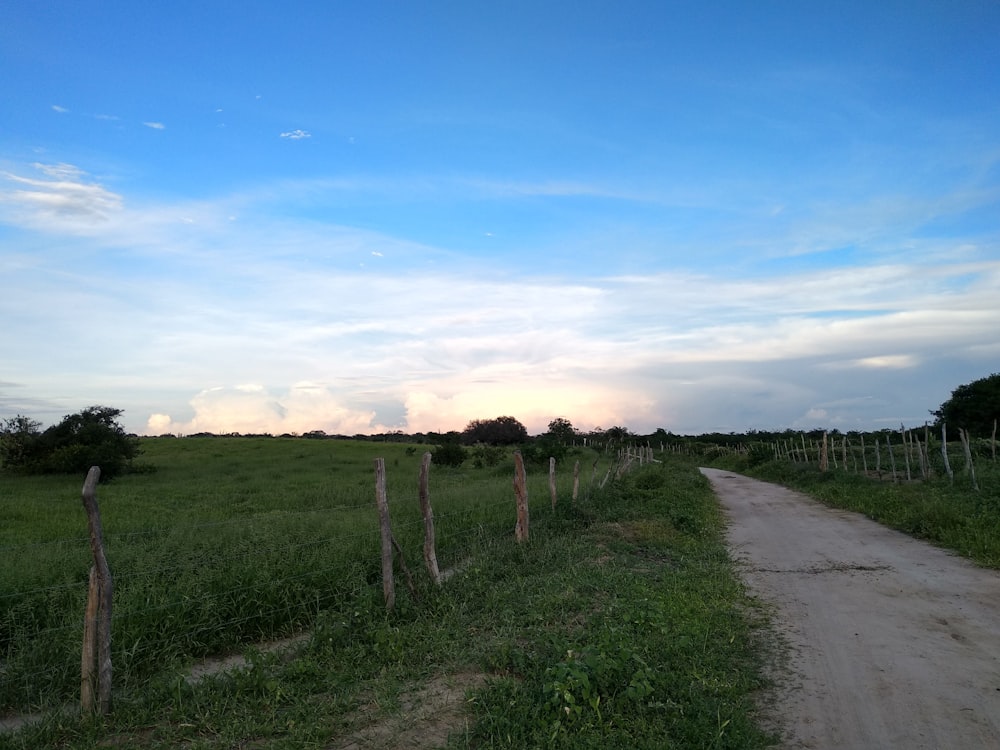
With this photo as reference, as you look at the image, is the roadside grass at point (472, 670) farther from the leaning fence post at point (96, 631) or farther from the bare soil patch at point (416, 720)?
the leaning fence post at point (96, 631)

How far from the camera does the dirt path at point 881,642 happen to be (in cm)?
483

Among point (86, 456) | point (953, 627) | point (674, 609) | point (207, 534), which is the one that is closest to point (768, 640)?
point (674, 609)

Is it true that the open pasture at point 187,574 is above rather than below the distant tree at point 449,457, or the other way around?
below

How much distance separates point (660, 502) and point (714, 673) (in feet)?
38.9

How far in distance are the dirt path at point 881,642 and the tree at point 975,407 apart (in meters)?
44.7

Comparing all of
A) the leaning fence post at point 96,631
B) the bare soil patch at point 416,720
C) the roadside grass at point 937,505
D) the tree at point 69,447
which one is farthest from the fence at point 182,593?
the tree at point 69,447

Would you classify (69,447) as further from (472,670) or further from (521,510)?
(472,670)

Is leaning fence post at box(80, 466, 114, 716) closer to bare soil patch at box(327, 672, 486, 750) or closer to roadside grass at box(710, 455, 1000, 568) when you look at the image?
bare soil patch at box(327, 672, 486, 750)

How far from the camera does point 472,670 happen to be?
5895 mm

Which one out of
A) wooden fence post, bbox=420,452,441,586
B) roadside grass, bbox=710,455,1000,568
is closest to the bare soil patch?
wooden fence post, bbox=420,452,441,586

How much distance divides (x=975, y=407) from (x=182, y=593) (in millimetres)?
57809

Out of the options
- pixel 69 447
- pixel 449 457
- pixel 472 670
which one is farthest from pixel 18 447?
pixel 472 670

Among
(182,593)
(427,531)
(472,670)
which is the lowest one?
(472,670)

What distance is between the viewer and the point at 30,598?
7.44 meters
